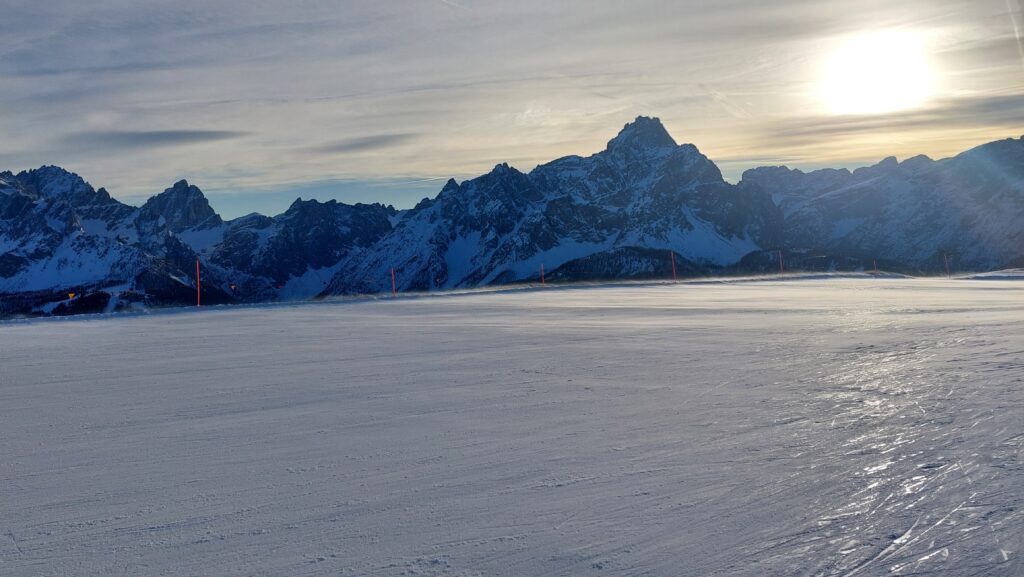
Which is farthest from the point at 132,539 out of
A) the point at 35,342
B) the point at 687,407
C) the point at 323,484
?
the point at 35,342

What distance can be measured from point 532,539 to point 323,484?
186 centimetres

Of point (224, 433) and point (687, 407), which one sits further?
point (687, 407)

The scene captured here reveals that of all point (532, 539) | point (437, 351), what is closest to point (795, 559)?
point (532, 539)

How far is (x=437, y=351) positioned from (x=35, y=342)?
9393mm

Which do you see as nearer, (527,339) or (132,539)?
(132,539)

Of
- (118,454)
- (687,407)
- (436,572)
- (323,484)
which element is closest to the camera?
(436,572)

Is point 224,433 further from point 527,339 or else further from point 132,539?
point 527,339

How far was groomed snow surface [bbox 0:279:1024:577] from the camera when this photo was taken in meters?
4.73

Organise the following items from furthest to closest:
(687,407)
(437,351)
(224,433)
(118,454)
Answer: (437,351) < (687,407) < (224,433) < (118,454)

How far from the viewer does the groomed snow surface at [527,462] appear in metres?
4.73

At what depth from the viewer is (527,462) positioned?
252 inches

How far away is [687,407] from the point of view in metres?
8.24

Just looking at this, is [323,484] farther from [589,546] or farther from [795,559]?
[795,559]

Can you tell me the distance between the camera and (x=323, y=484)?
593cm
